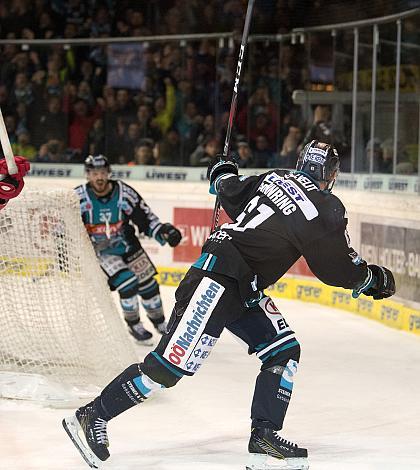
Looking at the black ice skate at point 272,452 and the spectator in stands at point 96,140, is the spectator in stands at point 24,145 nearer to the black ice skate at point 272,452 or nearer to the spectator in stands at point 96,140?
the spectator in stands at point 96,140

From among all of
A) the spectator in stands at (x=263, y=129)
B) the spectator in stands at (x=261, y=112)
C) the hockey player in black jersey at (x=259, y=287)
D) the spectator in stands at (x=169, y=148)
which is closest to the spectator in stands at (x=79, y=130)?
the spectator in stands at (x=169, y=148)

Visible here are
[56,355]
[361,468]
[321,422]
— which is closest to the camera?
[361,468]

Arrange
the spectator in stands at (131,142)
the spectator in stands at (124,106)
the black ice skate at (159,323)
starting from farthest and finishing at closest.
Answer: the spectator in stands at (124,106) < the spectator in stands at (131,142) < the black ice skate at (159,323)

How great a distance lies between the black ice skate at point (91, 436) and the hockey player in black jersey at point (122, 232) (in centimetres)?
254

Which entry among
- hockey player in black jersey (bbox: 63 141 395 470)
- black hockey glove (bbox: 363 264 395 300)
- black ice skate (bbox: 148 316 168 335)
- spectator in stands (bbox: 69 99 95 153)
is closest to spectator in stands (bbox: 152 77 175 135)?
spectator in stands (bbox: 69 99 95 153)

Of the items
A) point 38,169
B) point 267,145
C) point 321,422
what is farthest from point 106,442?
point 38,169

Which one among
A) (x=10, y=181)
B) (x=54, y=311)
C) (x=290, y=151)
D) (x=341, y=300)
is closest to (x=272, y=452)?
(x=10, y=181)

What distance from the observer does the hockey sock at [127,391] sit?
363 centimetres

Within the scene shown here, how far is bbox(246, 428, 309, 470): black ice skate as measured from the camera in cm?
369

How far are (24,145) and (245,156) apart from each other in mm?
2215

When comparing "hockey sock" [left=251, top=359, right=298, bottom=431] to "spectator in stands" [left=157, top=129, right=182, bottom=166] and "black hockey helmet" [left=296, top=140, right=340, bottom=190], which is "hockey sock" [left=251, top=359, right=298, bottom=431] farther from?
"spectator in stands" [left=157, top=129, right=182, bottom=166]

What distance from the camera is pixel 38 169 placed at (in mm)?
9969

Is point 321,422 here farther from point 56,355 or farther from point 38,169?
point 38,169

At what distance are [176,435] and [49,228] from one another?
4.74 ft
